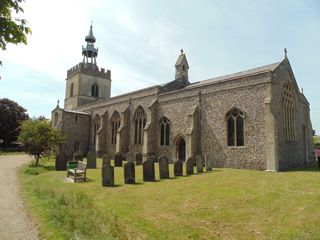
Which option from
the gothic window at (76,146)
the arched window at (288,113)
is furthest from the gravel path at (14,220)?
the gothic window at (76,146)

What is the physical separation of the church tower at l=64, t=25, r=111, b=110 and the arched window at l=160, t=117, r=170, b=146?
23.0 meters

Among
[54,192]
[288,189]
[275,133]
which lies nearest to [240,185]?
[288,189]

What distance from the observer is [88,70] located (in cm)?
4303

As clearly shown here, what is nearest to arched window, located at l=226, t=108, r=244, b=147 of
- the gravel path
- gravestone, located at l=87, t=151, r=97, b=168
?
gravestone, located at l=87, t=151, r=97, b=168

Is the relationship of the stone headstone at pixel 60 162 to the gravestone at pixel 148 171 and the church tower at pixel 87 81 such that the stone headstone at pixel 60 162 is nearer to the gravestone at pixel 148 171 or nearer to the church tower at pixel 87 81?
the gravestone at pixel 148 171

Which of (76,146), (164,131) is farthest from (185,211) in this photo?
(76,146)

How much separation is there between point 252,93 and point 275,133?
3246 millimetres

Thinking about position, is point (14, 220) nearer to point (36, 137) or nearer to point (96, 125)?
point (36, 137)

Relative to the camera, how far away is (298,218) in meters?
6.89

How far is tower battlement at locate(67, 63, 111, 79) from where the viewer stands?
4247 cm

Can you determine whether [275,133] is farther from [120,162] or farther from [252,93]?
[120,162]

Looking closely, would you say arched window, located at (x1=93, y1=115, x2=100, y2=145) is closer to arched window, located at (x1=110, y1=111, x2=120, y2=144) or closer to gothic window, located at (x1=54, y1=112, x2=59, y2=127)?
arched window, located at (x1=110, y1=111, x2=120, y2=144)

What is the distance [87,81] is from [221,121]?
30.2 m

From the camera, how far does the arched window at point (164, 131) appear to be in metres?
22.8
